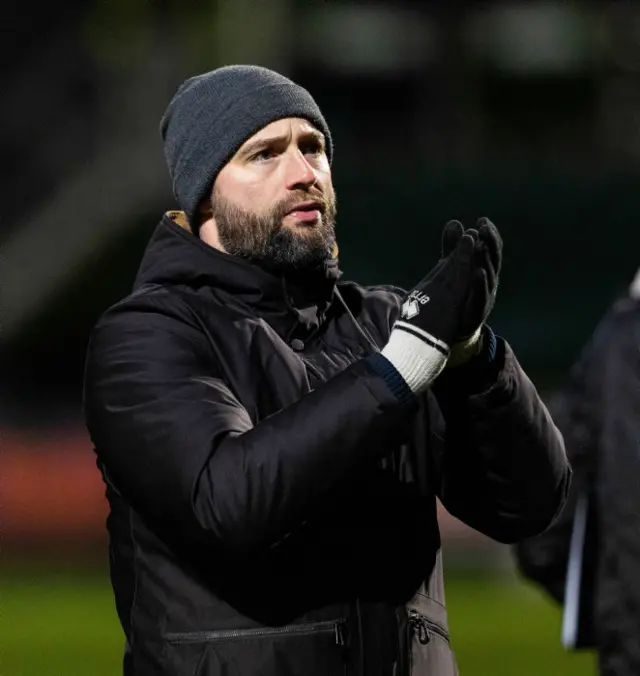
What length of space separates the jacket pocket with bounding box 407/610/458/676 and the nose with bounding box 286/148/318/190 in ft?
2.15

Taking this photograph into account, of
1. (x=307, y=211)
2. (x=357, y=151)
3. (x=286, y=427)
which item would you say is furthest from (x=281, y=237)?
(x=357, y=151)

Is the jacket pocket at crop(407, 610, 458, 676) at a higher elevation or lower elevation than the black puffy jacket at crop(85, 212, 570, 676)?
lower

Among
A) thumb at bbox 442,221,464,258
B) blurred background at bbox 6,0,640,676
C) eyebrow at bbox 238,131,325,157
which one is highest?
eyebrow at bbox 238,131,325,157

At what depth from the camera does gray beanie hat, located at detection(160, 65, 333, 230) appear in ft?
8.00

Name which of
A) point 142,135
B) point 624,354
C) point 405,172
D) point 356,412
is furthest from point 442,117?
point 356,412

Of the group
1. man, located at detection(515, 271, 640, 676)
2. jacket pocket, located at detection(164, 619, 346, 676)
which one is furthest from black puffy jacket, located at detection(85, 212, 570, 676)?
man, located at detection(515, 271, 640, 676)

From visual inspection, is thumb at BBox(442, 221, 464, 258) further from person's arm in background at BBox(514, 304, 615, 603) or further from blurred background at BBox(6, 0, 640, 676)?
blurred background at BBox(6, 0, 640, 676)

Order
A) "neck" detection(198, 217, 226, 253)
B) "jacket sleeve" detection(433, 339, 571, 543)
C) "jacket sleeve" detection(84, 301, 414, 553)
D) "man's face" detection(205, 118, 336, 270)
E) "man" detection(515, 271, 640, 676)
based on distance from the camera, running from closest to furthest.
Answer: "jacket sleeve" detection(84, 301, 414, 553) → "jacket sleeve" detection(433, 339, 571, 543) → "man's face" detection(205, 118, 336, 270) → "neck" detection(198, 217, 226, 253) → "man" detection(515, 271, 640, 676)

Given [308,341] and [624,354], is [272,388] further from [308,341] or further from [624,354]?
[624,354]

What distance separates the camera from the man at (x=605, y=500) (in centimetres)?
284

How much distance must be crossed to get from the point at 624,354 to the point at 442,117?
1099 cm

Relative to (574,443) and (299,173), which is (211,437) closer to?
(299,173)

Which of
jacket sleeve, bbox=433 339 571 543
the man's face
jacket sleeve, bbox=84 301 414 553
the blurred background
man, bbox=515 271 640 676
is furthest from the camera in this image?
the blurred background

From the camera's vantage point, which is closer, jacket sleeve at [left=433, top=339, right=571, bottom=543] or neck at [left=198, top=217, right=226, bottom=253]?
jacket sleeve at [left=433, top=339, right=571, bottom=543]
